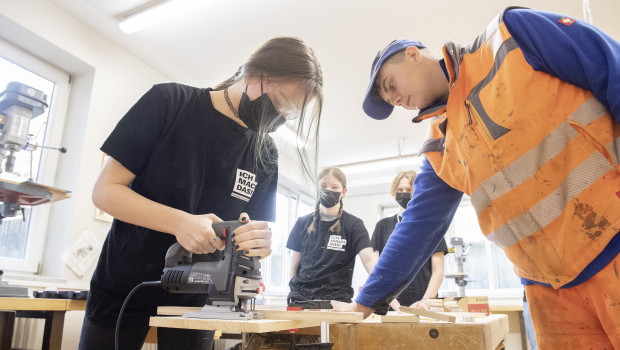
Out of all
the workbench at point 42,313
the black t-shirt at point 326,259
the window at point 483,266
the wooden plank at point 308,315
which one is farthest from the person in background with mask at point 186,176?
the window at point 483,266

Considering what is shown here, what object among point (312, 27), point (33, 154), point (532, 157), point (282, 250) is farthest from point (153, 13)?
point (282, 250)

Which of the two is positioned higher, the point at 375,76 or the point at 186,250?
the point at 375,76

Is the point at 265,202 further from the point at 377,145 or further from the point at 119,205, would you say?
the point at 377,145

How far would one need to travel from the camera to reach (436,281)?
9.20 ft

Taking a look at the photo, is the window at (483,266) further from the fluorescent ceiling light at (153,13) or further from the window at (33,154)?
the window at (33,154)

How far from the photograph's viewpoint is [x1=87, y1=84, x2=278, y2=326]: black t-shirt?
950 mm

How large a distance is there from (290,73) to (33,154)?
A: 2.82 meters

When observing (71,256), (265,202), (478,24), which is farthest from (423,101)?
(71,256)

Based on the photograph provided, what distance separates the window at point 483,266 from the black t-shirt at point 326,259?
13.5 feet

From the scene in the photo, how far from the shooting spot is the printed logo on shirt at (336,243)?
2.93 meters

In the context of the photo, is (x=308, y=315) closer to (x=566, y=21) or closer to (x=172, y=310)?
(x=172, y=310)

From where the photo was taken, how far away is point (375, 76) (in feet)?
4.25

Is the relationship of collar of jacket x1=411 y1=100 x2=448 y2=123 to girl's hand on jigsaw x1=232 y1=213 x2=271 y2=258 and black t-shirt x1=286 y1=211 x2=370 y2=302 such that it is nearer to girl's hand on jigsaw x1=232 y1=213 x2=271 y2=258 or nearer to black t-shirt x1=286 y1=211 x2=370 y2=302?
girl's hand on jigsaw x1=232 y1=213 x2=271 y2=258

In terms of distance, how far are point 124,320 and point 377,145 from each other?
17.1 feet
